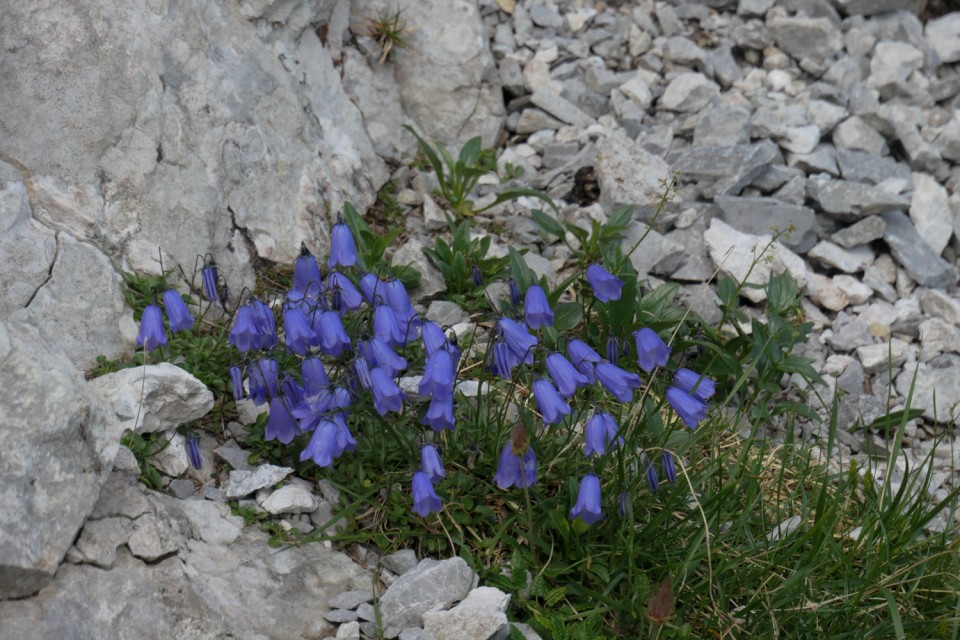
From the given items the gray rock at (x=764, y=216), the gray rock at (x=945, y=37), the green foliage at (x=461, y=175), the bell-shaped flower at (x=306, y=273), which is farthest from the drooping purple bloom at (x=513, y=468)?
the gray rock at (x=945, y=37)

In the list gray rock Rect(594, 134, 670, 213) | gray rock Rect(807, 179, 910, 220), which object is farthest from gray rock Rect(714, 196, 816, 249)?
gray rock Rect(594, 134, 670, 213)

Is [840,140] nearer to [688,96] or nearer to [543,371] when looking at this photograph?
[688,96]

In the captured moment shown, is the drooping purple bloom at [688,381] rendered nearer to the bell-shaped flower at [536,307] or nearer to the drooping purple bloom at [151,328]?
the bell-shaped flower at [536,307]

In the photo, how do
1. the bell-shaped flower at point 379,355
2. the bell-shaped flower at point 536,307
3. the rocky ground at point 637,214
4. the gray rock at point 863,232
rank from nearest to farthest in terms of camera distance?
the rocky ground at point 637,214 < the bell-shaped flower at point 379,355 < the bell-shaped flower at point 536,307 < the gray rock at point 863,232

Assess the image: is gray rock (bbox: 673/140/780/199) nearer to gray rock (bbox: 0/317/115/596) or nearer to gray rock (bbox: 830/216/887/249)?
gray rock (bbox: 830/216/887/249)

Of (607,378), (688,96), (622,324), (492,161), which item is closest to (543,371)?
(607,378)

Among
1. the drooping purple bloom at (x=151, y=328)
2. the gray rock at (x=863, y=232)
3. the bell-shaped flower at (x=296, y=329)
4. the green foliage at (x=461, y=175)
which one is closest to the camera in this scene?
the bell-shaped flower at (x=296, y=329)
